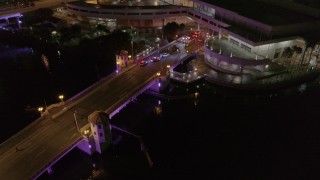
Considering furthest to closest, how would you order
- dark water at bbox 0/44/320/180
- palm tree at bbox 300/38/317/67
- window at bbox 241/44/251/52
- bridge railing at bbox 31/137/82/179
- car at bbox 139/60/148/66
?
window at bbox 241/44/251/52 < palm tree at bbox 300/38/317/67 < car at bbox 139/60/148/66 < dark water at bbox 0/44/320/180 < bridge railing at bbox 31/137/82/179

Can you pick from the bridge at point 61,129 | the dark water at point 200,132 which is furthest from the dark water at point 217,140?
the bridge at point 61,129

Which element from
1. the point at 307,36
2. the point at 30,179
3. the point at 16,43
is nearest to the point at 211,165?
the point at 30,179

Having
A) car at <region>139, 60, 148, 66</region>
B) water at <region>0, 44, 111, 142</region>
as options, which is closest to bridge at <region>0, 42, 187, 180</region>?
car at <region>139, 60, 148, 66</region>

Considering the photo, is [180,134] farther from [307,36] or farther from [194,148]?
[307,36]

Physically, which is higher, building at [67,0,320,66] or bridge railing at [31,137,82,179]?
building at [67,0,320,66]

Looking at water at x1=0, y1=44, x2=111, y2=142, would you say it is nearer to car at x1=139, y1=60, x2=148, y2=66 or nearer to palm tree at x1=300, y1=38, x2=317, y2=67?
car at x1=139, y1=60, x2=148, y2=66

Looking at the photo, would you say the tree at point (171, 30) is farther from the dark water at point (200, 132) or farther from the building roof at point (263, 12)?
the dark water at point (200, 132)
